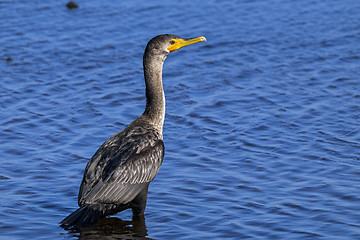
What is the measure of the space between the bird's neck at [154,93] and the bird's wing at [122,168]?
251 mm

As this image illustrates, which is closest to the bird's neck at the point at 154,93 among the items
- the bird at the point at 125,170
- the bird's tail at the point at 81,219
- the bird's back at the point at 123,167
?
the bird at the point at 125,170

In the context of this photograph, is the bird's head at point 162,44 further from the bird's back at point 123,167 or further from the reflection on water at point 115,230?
the reflection on water at point 115,230

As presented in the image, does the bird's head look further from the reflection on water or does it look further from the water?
the reflection on water

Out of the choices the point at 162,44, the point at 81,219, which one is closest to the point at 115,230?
the point at 81,219

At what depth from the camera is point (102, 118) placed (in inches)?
428

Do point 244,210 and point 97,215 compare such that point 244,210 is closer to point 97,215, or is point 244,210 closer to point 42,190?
point 97,215

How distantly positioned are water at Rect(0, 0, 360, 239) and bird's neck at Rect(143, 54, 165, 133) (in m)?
0.97

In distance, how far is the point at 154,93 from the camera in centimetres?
827

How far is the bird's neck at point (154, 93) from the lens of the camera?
813 cm

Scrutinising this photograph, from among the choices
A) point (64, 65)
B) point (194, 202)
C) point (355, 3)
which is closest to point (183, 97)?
point (64, 65)

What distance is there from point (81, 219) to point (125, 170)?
2.40 feet

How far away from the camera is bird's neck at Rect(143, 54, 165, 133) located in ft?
26.7

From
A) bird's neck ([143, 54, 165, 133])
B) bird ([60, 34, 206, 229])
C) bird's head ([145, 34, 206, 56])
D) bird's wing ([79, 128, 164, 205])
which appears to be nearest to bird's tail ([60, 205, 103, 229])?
bird ([60, 34, 206, 229])

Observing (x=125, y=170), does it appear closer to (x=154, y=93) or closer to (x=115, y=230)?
(x=115, y=230)
